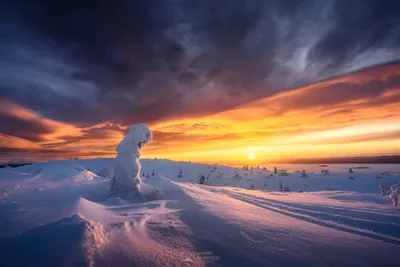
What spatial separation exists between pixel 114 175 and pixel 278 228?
603cm

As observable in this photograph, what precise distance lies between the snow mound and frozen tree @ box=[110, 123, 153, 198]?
14.9ft

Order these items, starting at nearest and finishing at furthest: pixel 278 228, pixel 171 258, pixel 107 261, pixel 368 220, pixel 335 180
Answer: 1. pixel 107 261
2. pixel 171 258
3. pixel 278 228
4. pixel 368 220
5. pixel 335 180

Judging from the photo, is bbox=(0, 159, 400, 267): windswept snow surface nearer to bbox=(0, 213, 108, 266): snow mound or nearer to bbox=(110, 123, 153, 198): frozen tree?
bbox=(0, 213, 108, 266): snow mound

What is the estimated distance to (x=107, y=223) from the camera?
350 cm

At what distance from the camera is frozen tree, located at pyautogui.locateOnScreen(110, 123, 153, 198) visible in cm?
746

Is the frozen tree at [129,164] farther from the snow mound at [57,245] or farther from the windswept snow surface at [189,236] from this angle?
the snow mound at [57,245]

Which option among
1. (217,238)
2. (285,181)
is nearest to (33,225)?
(217,238)

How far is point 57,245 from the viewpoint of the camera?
2473 millimetres

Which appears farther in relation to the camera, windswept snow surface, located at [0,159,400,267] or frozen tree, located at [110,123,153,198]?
frozen tree, located at [110,123,153,198]

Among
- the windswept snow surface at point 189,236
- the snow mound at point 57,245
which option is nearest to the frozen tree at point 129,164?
the windswept snow surface at point 189,236

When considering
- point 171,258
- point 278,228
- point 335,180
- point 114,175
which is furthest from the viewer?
point 335,180

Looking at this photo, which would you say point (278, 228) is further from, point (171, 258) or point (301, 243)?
point (171, 258)

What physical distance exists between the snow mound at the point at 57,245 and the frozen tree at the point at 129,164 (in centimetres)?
455

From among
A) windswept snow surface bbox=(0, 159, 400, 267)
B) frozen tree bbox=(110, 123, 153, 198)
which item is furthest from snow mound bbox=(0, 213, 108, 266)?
frozen tree bbox=(110, 123, 153, 198)
